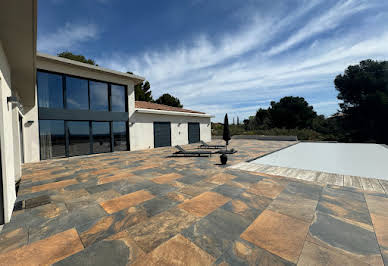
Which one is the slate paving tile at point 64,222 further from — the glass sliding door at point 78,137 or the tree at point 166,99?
the tree at point 166,99

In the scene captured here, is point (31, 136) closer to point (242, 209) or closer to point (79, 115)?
point (79, 115)

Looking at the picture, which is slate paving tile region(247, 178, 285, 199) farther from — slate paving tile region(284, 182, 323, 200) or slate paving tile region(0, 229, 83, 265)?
slate paving tile region(0, 229, 83, 265)

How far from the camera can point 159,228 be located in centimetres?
267

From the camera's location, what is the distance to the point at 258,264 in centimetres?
192

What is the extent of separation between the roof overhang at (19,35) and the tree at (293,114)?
129 ft

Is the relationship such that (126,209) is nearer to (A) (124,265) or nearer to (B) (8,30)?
(A) (124,265)

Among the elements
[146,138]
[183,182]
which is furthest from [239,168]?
[146,138]

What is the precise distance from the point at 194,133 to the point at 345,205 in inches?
646

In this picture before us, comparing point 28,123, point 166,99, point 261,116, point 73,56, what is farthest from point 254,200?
point 261,116

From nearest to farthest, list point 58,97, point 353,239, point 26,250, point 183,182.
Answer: point 26,250 < point 353,239 < point 183,182 < point 58,97

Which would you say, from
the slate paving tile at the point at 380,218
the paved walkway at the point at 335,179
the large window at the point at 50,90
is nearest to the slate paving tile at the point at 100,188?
the paved walkway at the point at 335,179

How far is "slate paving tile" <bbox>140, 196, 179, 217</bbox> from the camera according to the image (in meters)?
3.25

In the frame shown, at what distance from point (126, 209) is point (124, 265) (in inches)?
61.3

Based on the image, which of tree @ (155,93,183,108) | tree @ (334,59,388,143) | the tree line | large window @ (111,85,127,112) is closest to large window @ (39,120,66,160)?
large window @ (111,85,127,112)
